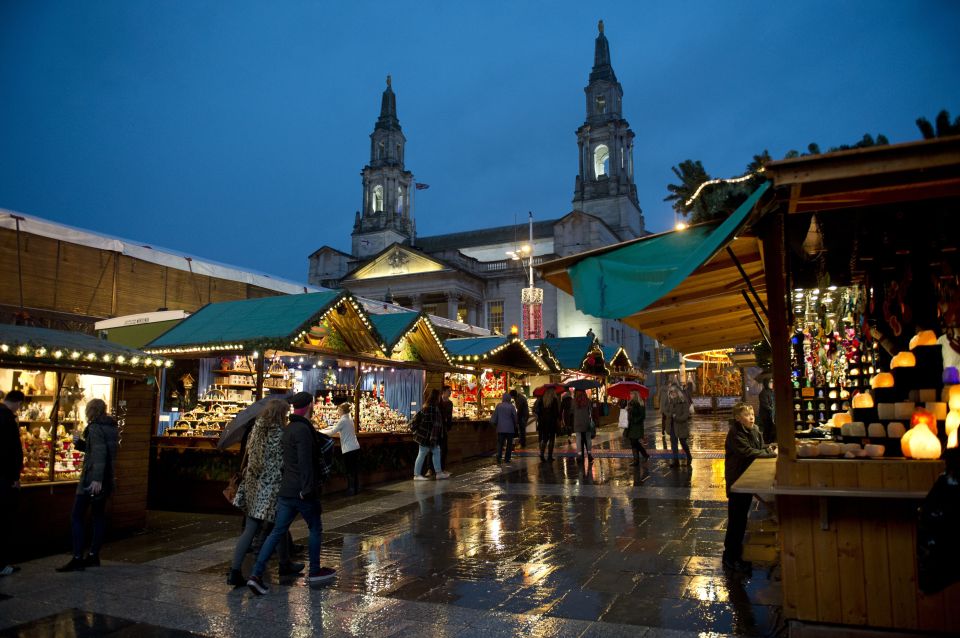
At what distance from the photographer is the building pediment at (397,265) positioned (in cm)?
5412

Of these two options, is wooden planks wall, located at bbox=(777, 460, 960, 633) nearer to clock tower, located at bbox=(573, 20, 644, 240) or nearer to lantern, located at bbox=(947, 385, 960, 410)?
lantern, located at bbox=(947, 385, 960, 410)

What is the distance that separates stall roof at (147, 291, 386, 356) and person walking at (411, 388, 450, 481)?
1.50 metres

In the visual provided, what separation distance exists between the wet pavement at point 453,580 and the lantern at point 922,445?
1.50m

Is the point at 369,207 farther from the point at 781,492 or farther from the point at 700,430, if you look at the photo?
the point at 781,492

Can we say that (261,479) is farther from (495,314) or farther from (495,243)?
(495,243)

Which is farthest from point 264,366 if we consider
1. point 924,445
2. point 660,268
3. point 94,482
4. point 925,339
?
point 924,445

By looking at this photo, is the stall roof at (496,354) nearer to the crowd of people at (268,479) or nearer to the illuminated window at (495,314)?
the crowd of people at (268,479)

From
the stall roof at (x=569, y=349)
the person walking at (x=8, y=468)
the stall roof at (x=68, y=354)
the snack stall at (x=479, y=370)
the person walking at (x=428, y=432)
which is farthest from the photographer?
the stall roof at (x=569, y=349)

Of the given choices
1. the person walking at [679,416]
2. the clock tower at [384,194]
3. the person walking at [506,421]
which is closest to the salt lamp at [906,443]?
the person walking at [679,416]

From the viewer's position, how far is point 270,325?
1136 centimetres

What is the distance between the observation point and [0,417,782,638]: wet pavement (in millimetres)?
4836

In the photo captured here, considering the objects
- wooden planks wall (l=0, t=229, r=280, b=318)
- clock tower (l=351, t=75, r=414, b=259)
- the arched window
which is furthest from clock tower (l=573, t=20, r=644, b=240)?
wooden planks wall (l=0, t=229, r=280, b=318)

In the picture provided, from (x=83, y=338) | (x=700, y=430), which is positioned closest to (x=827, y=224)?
(x=83, y=338)

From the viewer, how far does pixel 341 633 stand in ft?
15.4
